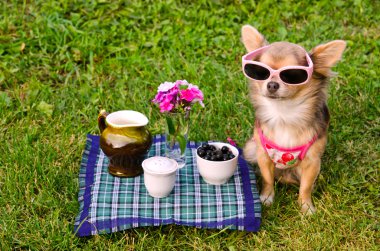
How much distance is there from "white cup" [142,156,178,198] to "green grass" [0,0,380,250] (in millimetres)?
220

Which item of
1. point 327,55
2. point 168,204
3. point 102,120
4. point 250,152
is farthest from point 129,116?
point 327,55

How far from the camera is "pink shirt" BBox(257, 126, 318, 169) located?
315cm

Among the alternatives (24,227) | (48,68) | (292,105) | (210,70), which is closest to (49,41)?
(48,68)

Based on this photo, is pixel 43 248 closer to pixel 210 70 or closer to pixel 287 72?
pixel 287 72

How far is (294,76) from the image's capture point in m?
2.89

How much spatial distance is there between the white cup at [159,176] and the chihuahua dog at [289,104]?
563mm

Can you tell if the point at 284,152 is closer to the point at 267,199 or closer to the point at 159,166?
the point at 267,199

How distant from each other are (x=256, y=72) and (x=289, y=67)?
0.19 m

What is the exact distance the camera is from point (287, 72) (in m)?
2.88

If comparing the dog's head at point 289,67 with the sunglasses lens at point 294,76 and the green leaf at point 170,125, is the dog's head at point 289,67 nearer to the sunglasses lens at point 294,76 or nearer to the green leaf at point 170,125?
the sunglasses lens at point 294,76

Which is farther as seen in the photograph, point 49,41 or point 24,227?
point 49,41

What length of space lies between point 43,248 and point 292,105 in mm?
1551

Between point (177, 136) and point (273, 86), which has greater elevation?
point (273, 86)

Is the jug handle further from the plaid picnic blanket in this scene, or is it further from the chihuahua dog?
the chihuahua dog
